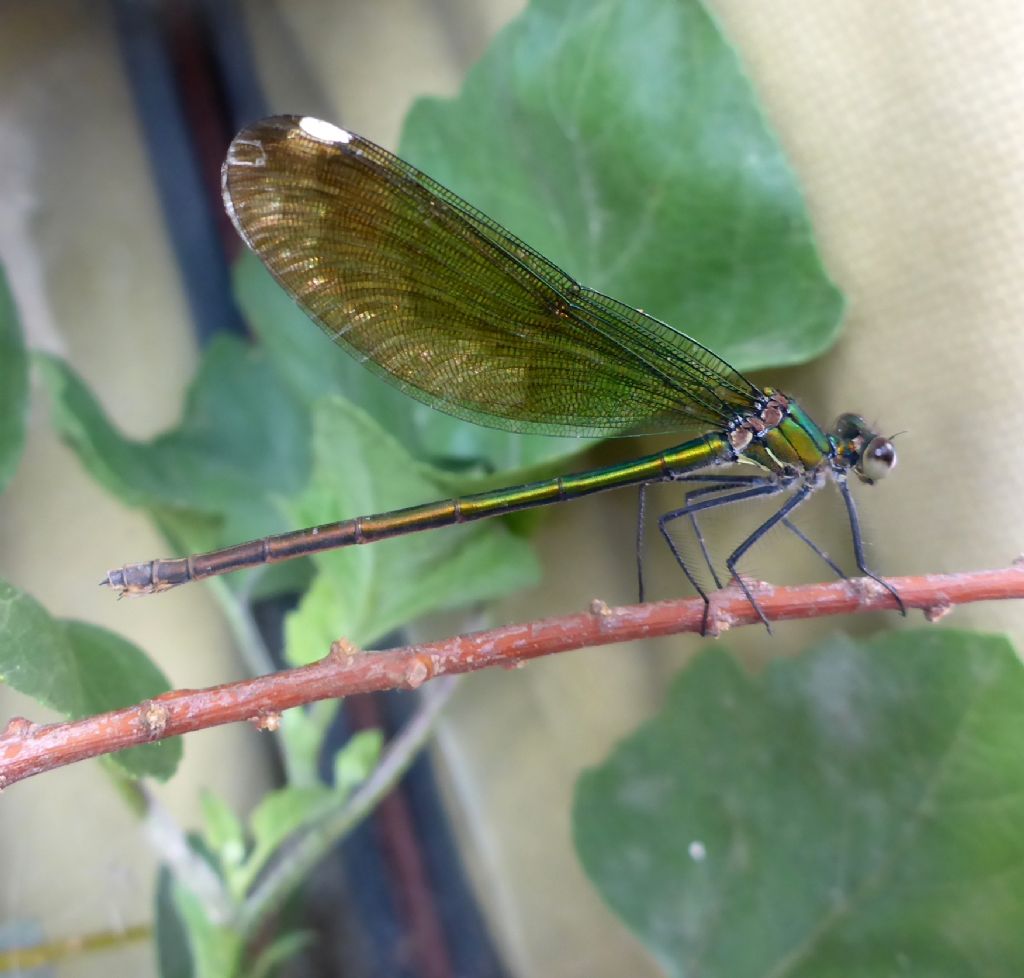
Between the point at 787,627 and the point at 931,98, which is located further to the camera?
the point at 787,627

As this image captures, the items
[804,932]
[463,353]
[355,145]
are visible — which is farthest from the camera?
[463,353]

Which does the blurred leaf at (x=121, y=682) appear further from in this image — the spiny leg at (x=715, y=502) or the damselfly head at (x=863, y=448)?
the damselfly head at (x=863, y=448)

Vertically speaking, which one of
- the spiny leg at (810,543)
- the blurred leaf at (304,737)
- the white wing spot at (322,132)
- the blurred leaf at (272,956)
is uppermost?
the white wing spot at (322,132)

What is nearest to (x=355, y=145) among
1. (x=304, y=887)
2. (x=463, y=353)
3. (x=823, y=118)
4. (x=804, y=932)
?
(x=463, y=353)

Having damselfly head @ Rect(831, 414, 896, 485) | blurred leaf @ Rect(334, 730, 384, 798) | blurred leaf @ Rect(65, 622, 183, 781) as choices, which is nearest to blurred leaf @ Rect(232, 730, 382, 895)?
blurred leaf @ Rect(334, 730, 384, 798)

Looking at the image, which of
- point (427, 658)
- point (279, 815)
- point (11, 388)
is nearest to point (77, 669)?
point (427, 658)

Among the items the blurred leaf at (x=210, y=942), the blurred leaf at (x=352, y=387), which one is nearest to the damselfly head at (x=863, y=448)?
the blurred leaf at (x=352, y=387)

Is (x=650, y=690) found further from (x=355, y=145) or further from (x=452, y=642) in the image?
(x=355, y=145)

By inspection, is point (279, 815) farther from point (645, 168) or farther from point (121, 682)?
point (645, 168)
